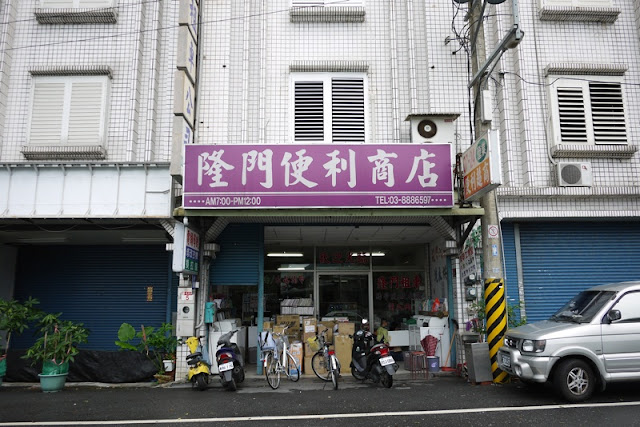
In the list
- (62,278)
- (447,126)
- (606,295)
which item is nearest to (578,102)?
(447,126)

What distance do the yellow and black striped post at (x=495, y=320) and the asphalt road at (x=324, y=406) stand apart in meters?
0.41

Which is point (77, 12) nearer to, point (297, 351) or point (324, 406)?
point (297, 351)

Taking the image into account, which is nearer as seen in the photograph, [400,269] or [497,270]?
[497,270]

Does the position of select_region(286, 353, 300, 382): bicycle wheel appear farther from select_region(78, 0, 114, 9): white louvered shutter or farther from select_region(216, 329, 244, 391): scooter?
select_region(78, 0, 114, 9): white louvered shutter

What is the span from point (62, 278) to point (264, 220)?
19.7 ft

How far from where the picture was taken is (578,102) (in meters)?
11.5

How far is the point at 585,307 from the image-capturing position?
821cm

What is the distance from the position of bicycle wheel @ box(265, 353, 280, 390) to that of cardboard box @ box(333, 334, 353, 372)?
1766 mm

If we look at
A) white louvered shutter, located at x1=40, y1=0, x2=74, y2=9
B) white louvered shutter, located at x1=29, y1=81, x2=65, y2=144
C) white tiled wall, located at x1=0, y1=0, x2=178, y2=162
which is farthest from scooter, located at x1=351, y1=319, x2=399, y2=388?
white louvered shutter, located at x1=40, y1=0, x2=74, y2=9

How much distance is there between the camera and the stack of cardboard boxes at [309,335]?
1091 cm

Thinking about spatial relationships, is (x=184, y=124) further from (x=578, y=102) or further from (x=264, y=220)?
(x=578, y=102)

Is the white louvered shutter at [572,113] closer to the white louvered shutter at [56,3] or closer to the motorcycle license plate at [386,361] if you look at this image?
the motorcycle license plate at [386,361]

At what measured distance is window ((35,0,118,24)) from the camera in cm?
1178

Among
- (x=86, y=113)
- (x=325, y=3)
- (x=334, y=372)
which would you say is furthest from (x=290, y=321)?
(x=325, y=3)
